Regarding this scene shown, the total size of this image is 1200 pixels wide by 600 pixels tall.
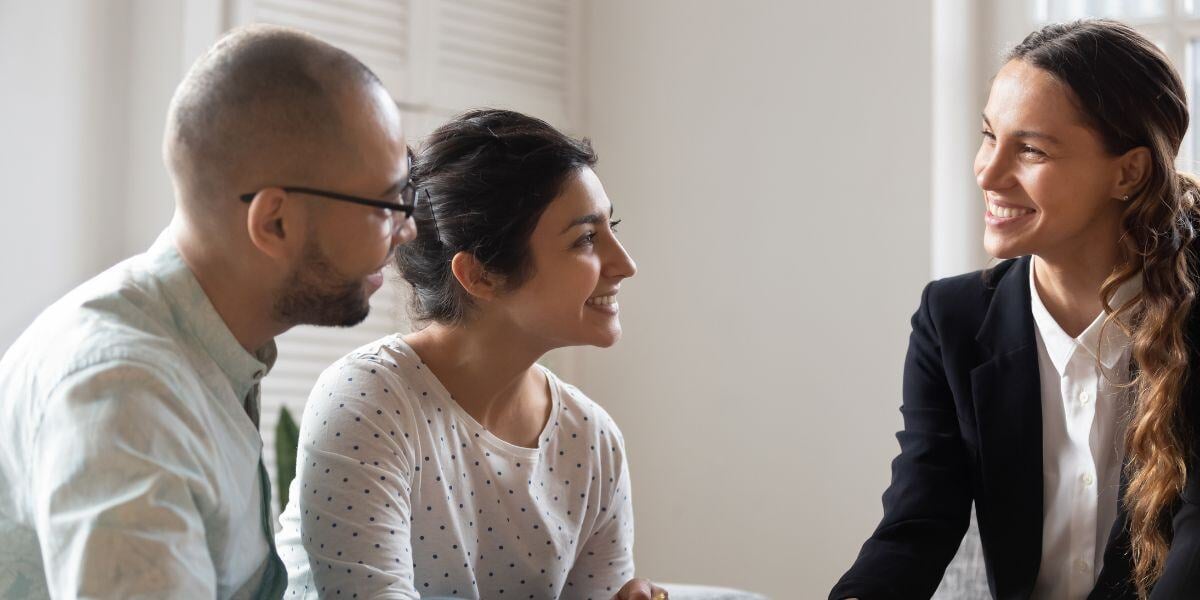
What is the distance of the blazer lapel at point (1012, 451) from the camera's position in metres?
1.75

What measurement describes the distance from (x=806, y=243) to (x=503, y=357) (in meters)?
1.58

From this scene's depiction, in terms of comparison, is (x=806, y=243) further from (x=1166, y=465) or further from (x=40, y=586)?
(x=40, y=586)

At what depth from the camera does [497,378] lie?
178 cm

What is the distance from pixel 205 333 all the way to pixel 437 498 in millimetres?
496

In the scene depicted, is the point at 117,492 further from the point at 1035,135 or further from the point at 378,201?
the point at 1035,135

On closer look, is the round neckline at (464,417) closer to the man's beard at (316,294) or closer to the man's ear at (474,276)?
the man's ear at (474,276)

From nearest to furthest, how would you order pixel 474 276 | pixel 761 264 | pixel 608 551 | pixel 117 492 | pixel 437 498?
Answer: pixel 117 492, pixel 437 498, pixel 474 276, pixel 608 551, pixel 761 264

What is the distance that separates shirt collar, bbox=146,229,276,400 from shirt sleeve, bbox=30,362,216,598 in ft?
0.39

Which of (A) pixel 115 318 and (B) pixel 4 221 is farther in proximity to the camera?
(B) pixel 4 221

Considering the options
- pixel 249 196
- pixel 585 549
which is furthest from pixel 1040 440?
pixel 249 196

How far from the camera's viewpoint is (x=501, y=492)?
1751 millimetres

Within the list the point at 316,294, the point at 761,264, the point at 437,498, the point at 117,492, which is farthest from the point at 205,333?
the point at 761,264

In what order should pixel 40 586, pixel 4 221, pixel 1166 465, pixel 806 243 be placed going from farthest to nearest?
pixel 806 243, pixel 4 221, pixel 1166 465, pixel 40 586

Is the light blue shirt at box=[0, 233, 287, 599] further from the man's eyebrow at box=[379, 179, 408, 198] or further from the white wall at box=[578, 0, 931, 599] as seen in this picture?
the white wall at box=[578, 0, 931, 599]
